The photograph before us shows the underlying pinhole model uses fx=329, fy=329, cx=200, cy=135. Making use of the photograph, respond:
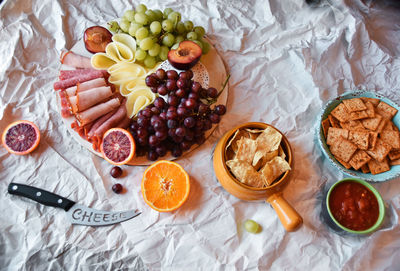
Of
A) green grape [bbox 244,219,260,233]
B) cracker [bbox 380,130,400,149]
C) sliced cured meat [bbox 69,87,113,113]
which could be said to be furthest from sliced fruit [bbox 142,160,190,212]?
cracker [bbox 380,130,400,149]

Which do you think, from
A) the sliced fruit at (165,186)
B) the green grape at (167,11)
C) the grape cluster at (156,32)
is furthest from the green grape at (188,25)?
the sliced fruit at (165,186)

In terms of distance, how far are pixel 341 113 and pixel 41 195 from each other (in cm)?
130

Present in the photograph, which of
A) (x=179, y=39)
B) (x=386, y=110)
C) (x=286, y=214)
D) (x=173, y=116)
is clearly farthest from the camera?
(x=179, y=39)

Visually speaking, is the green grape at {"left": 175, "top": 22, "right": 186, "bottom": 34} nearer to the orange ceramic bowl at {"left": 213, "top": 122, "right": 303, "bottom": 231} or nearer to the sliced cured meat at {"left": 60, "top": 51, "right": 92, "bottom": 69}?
the sliced cured meat at {"left": 60, "top": 51, "right": 92, "bottom": 69}

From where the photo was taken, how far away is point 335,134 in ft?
4.56

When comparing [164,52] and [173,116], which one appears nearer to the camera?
[173,116]

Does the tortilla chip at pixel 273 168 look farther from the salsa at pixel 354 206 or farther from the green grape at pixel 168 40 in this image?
the green grape at pixel 168 40

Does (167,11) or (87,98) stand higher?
(167,11)

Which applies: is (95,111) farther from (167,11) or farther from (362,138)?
(362,138)

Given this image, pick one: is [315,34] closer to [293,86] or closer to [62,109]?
[293,86]

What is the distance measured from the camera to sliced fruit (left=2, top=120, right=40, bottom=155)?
4.61ft

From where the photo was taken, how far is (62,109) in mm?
1441

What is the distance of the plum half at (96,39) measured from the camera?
1.53 metres

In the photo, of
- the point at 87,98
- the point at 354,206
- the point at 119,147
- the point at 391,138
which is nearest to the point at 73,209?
the point at 119,147
